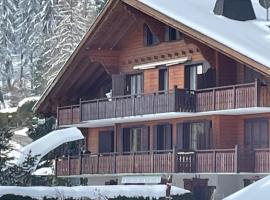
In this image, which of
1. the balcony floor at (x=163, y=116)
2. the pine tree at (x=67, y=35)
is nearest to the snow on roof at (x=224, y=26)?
the balcony floor at (x=163, y=116)

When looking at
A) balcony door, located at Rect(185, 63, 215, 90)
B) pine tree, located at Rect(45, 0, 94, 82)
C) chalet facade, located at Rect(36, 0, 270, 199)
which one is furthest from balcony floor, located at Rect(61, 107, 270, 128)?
pine tree, located at Rect(45, 0, 94, 82)

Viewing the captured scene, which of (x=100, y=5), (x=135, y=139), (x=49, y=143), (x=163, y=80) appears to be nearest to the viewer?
(x=163, y=80)

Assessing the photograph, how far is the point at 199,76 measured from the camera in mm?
38812

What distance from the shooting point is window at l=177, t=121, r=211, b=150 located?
128 feet

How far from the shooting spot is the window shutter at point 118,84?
43.8 m

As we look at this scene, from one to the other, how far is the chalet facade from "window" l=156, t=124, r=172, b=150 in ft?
0.15

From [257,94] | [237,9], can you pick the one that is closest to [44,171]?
[237,9]

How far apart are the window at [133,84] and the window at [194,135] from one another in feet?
13.5

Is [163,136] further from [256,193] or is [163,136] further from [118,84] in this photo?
[256,193]

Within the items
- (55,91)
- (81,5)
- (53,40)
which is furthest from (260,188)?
(81,5)

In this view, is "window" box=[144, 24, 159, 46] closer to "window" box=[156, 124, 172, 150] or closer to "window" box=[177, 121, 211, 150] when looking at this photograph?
"window" box=[156, 124, 172, 150]

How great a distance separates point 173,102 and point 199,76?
5.55ft

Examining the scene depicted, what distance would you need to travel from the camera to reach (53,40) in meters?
90.2

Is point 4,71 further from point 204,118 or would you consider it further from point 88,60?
point 204,118
